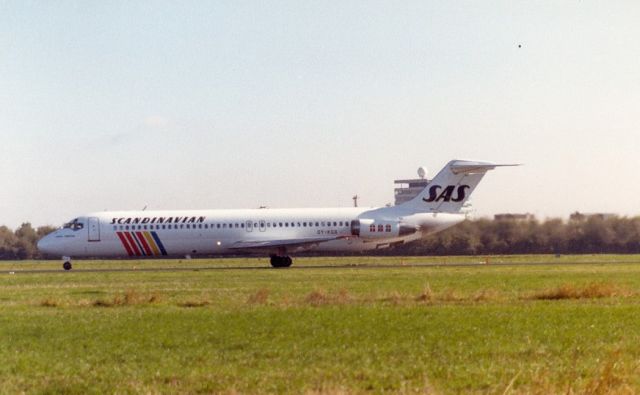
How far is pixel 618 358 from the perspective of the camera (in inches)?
550

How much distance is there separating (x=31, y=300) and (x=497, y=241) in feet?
190

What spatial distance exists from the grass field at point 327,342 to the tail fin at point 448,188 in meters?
26.1

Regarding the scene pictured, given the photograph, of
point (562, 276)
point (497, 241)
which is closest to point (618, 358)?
point (562, 276)

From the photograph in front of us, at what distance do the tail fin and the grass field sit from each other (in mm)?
26112

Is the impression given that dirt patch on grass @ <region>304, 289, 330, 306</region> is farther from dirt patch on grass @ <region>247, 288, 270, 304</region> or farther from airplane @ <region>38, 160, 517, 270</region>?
airplane @ <region>38, 160, 517, 270</region>

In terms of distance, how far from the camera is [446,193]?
2228 inches

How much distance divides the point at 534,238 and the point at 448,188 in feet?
91.2

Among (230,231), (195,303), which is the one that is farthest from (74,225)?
(195,303)

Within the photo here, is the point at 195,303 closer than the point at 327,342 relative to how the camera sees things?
No

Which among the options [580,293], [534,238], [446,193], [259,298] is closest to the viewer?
[259,298]

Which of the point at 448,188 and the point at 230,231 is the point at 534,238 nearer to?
the point at 448,188

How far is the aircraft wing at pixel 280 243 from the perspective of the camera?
54812mm

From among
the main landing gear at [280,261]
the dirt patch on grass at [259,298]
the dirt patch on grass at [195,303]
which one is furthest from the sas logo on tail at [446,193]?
the dirt patch on grass at [195,303]

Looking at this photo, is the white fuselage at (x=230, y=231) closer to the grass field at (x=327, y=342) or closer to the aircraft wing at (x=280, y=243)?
the aircraft wing at (x=280, y=243)
